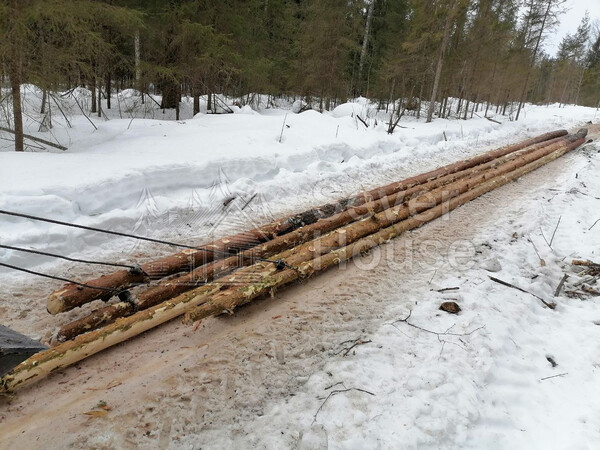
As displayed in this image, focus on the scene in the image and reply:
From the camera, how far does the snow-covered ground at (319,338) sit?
255 cm

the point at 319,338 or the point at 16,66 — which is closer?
the point at 319,338

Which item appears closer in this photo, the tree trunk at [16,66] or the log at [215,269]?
the log at [215,269]

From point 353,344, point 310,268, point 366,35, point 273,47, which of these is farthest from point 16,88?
point 366,35

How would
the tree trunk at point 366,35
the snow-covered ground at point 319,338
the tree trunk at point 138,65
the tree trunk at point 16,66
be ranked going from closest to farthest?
the snow-covered ground at point 319,338 < the tree trunk at point 16,66 < the tree trunk at point 138,65 < the tree trunk at point 366,35

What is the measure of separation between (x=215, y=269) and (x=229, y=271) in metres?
0.19

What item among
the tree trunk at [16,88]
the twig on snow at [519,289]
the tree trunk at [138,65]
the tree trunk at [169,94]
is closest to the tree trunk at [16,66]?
the tree trunk at [16,88]

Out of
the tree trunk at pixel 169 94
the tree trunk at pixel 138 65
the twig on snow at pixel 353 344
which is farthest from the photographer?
the tree trunk at pixel 169 94

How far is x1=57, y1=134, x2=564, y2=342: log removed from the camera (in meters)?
3.30

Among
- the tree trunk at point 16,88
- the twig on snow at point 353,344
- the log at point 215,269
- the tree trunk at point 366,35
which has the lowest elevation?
the twig on snow at point 353,344

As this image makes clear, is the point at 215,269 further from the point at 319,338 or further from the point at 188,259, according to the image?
the point at 319,338

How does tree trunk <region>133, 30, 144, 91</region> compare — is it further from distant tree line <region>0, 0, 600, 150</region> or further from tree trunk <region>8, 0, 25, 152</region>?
tree trunk <region>8, 0, 25, 152</region>

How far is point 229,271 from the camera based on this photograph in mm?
4340

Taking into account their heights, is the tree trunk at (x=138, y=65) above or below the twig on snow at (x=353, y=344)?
above

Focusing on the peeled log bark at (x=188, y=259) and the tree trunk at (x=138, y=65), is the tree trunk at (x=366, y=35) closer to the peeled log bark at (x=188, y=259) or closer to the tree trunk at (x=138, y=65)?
the tree trunk at (x=138, y=65)
